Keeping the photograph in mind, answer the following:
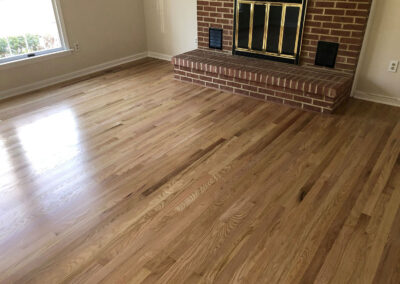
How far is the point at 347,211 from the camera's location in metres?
1.90

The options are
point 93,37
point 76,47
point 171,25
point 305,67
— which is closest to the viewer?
point 305,67

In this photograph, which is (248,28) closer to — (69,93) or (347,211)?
(69,93)

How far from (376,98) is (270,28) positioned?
4.49 feet

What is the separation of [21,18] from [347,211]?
377cm

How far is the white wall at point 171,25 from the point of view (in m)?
4.48

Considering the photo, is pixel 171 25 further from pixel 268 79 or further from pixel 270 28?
pixel 268 79

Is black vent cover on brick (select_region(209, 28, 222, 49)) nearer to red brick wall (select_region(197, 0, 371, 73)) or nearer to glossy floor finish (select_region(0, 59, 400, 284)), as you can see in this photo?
red brick wall (select_region(197, 0, 371, 73))

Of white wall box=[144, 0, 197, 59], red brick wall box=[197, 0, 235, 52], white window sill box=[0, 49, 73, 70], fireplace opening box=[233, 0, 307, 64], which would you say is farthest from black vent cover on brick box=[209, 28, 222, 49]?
white window sill box=[0, 49, 73, 70]

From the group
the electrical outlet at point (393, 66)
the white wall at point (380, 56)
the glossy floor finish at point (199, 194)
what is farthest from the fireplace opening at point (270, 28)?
the electrical outlet at point (393, 66)

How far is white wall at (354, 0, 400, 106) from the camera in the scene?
10.0 ft

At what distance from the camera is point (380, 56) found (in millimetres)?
3232

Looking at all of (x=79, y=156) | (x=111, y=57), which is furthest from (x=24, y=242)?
(x=111, y=57)

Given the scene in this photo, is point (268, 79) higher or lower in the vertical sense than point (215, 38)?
lower

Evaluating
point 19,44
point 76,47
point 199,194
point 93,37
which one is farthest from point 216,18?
point 199,194
